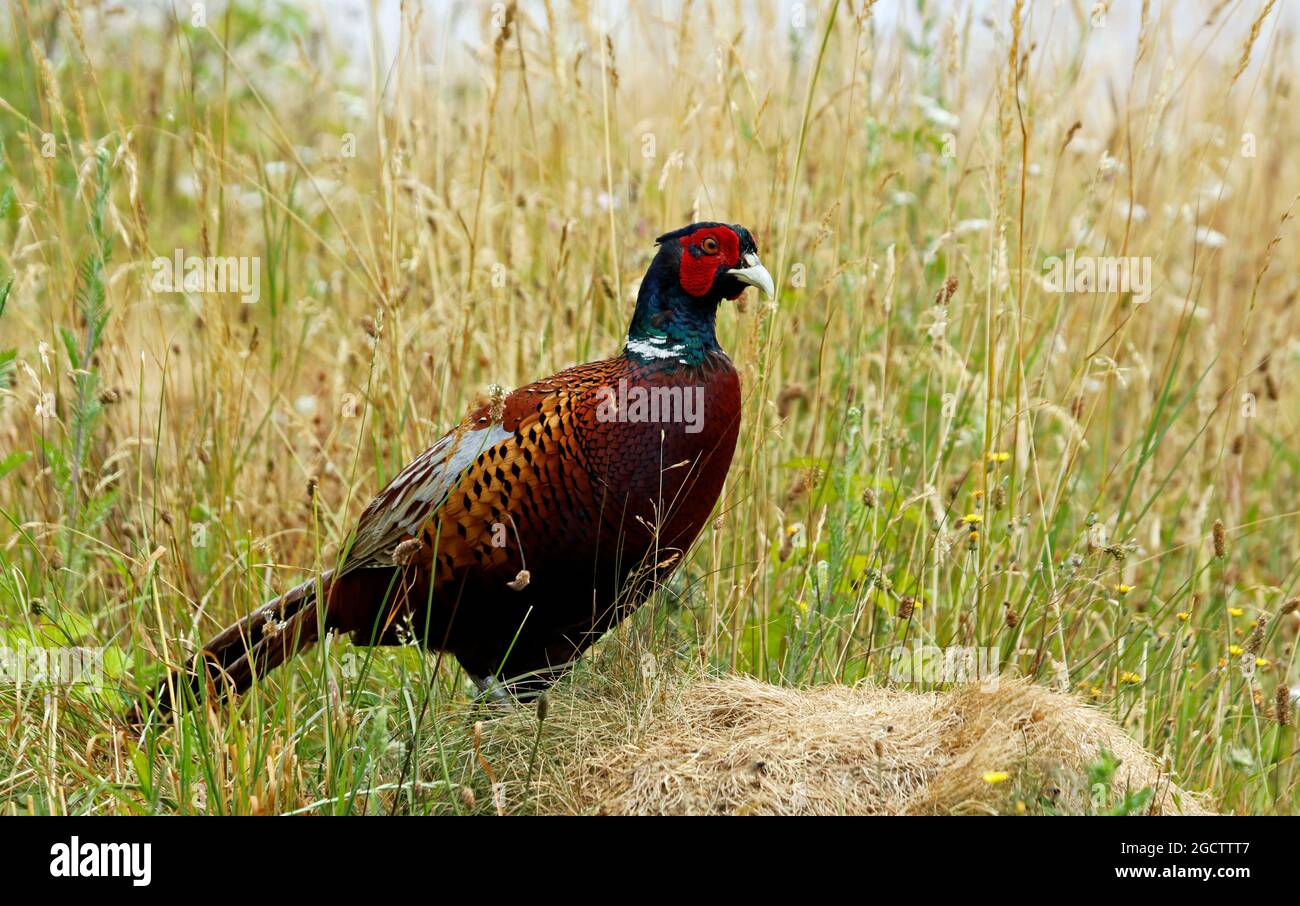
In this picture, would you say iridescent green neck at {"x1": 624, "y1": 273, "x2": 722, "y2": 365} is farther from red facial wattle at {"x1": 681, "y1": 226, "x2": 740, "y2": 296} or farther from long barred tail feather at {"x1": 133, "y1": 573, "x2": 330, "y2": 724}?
long barred tail feather at {"x1": 133, "y1": 573, "x2": 330, "y2": 724}

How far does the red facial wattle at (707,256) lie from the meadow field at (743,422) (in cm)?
15

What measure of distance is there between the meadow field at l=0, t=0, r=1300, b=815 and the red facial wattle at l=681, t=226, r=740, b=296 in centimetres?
15

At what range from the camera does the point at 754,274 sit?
3.02m

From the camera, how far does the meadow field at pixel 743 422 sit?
2.77 metres

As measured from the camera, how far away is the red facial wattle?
3.04m

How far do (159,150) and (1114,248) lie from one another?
4174mm

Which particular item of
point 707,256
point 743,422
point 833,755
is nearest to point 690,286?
point 707,256

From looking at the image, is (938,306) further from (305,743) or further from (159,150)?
(159,150)

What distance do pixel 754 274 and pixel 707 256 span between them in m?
0.12

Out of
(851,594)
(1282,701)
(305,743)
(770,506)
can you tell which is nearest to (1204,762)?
(1282,701)

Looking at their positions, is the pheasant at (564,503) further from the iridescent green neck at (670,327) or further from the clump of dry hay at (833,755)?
the clump of dry hay at (833,755)

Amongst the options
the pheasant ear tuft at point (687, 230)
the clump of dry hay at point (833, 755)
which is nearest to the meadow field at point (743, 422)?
the clump of dry hay at point (833, 755)

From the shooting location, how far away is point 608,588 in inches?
119

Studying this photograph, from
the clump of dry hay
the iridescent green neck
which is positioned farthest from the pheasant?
the clump of dry hay
